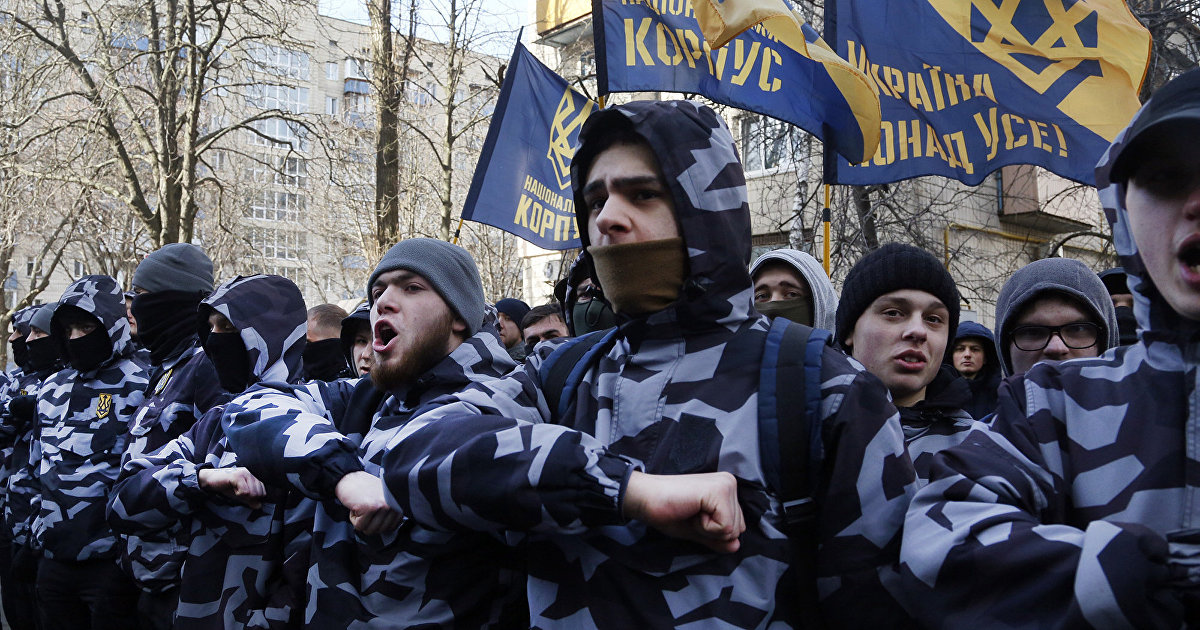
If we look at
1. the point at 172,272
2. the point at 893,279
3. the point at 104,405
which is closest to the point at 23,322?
the point at 104,405

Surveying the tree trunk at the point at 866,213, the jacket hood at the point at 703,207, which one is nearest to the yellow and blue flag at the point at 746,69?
the jacket hood at the point at 703,207

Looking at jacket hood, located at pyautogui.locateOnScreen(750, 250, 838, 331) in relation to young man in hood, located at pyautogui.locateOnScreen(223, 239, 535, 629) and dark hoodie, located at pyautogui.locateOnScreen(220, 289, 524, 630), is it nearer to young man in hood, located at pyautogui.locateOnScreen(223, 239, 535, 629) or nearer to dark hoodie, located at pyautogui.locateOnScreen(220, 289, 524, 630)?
young man in hood, located at pyautogui.locateOnScreen(223, 239, 535, 629)

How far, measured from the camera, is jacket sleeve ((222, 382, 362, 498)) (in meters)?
2.55

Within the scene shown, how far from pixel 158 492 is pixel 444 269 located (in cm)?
148

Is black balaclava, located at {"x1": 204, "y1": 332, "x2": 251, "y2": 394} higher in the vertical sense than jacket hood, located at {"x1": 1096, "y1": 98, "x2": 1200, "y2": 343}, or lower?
lower

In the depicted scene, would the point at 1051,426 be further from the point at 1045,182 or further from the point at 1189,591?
the point at 1045,182

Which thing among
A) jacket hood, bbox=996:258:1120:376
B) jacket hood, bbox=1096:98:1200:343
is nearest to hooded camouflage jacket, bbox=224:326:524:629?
jacket hood, bbox=1096:98:1200:343

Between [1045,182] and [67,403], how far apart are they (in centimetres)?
1562

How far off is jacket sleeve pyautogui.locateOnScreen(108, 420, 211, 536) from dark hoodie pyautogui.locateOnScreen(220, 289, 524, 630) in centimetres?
74

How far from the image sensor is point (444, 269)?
3.10m

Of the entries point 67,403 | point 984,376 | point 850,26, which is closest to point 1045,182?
point 850,26

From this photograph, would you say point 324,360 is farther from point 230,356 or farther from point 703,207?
point 703,207

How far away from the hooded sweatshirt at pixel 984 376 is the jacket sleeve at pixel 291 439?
2.40 meters

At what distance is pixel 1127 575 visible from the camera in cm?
129
